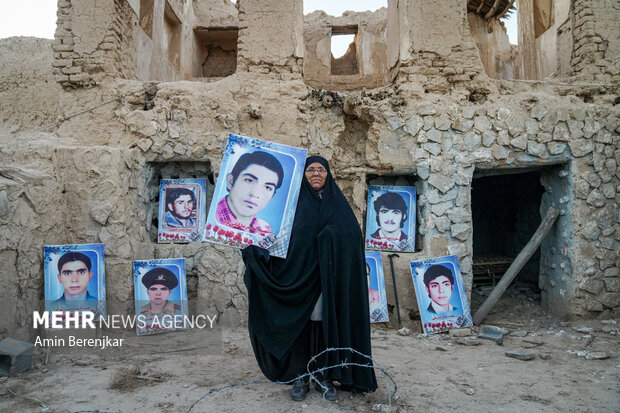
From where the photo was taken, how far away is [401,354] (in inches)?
160

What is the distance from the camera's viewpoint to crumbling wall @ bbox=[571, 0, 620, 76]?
549cm

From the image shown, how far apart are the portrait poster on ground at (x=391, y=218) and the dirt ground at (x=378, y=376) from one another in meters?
1.08

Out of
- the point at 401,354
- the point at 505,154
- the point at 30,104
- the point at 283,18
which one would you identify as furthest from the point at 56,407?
the point at 505,154

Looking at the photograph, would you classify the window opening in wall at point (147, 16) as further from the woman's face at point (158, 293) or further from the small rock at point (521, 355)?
the small rock at point (521, 355)

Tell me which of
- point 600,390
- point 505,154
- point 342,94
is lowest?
point 600,390

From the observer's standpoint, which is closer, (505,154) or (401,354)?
(401,354)

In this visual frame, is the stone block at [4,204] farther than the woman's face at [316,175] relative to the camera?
Yes

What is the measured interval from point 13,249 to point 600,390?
543 centimetres

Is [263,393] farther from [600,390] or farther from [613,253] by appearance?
[613,253]

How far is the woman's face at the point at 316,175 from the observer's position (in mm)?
2979

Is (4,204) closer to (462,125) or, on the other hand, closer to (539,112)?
(462,125)

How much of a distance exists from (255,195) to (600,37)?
5627mm

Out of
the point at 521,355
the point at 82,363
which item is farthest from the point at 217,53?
the point at 521,355

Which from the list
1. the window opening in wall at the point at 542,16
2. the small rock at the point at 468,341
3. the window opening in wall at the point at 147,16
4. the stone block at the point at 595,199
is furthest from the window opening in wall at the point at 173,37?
the stone block at the point at 595,199
